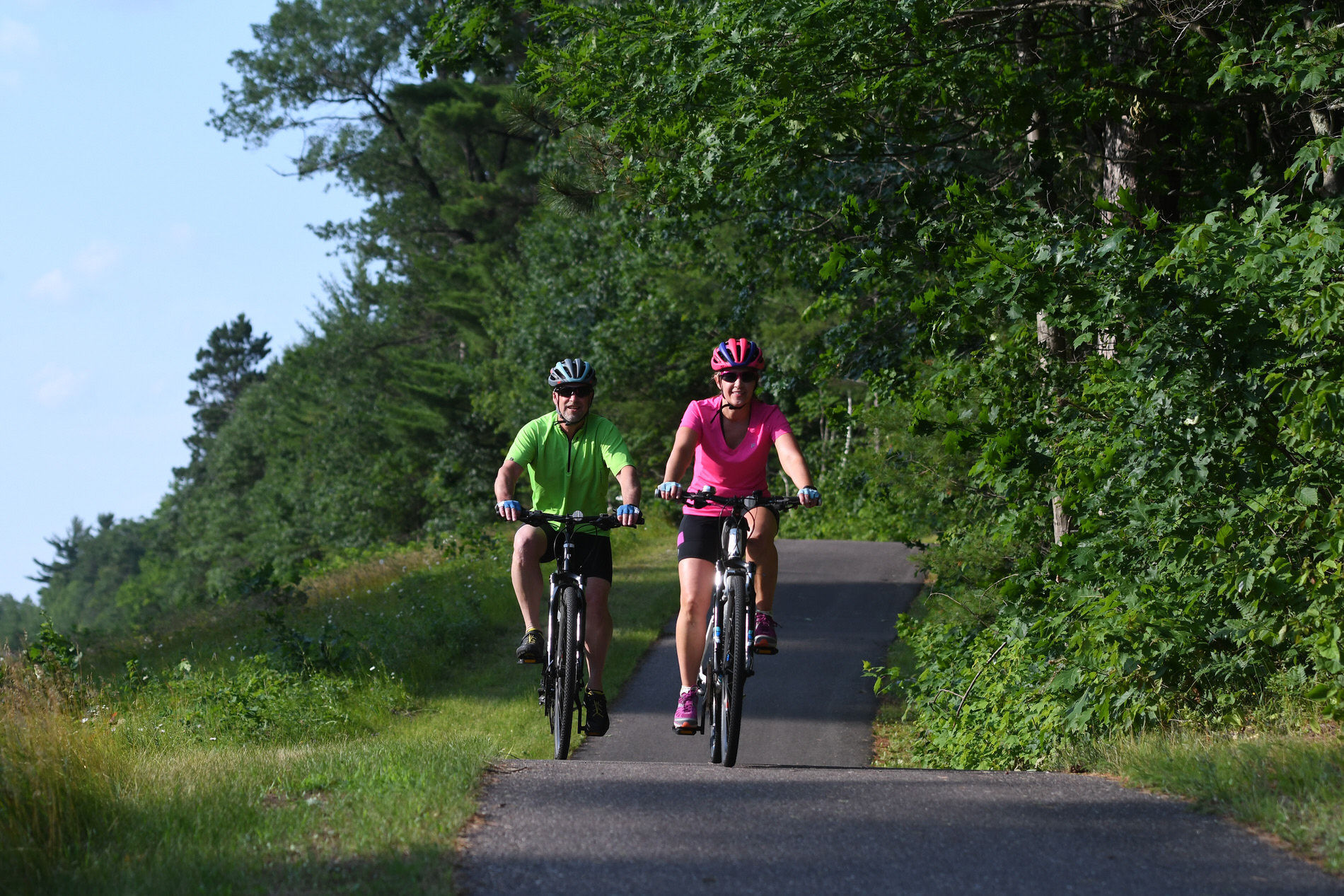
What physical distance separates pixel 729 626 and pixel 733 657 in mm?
159

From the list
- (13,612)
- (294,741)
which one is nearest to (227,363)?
(13,612)

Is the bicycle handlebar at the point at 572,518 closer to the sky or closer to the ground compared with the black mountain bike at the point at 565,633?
closer to the sky

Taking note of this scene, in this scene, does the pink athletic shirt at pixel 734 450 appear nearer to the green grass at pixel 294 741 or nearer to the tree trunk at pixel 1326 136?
the green grass at pixel 294 741

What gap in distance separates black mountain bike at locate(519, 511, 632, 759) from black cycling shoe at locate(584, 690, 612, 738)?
6 cm

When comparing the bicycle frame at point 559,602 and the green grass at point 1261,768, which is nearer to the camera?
the green grass at point 1261,768

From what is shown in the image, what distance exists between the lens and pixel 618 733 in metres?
9.95

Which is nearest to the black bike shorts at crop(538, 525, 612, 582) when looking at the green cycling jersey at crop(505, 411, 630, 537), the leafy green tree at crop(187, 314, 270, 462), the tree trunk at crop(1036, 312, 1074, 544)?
the green cycling jersey at crop(505, 411, 630, 537)

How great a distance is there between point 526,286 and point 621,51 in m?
22.5

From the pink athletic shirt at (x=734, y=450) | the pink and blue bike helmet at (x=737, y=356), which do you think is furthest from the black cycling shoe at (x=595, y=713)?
the pink and blue bike helmet at (x=737, y=356)

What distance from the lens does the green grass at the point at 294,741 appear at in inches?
165

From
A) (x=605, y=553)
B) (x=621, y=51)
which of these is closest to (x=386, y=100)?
(x=621, y=51)

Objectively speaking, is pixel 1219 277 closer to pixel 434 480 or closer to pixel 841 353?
pixel 841 353

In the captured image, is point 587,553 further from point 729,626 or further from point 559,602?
point 729,626

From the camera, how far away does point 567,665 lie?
22.7 feet
